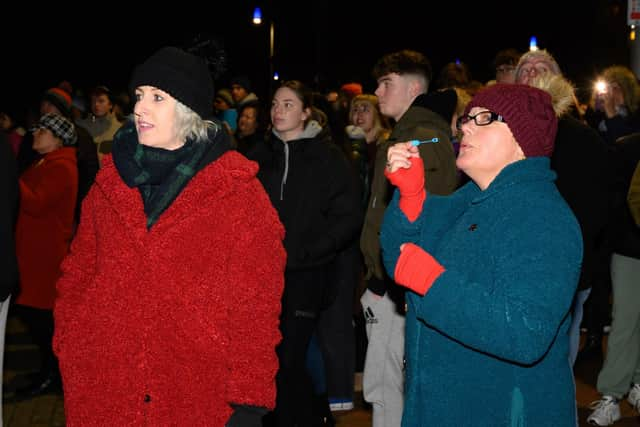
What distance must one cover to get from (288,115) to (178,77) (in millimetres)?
2442

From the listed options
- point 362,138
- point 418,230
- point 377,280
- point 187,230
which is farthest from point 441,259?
point 362,138

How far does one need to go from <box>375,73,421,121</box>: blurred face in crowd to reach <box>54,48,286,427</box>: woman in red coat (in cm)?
210

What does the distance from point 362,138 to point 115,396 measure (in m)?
4.71

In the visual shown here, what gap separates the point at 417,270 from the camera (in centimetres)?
251

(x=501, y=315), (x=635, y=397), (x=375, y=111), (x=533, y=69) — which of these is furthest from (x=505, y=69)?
(x=501, y=315)

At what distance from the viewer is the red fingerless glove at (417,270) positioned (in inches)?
98.3

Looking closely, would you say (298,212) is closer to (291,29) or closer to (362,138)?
(362,138)

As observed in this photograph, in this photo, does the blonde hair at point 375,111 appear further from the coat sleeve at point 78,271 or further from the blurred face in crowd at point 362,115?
the coat sleeve at point 78,271

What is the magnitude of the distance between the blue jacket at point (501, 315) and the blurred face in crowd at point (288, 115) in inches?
109

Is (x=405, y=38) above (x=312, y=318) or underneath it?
above

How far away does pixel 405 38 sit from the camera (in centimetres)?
4278

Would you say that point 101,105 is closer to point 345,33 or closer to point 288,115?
point 288,115

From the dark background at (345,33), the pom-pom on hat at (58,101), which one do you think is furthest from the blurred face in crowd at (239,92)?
the dark background at (345,33)

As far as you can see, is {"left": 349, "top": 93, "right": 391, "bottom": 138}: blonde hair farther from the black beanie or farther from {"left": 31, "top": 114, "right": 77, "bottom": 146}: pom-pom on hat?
the black beanie
